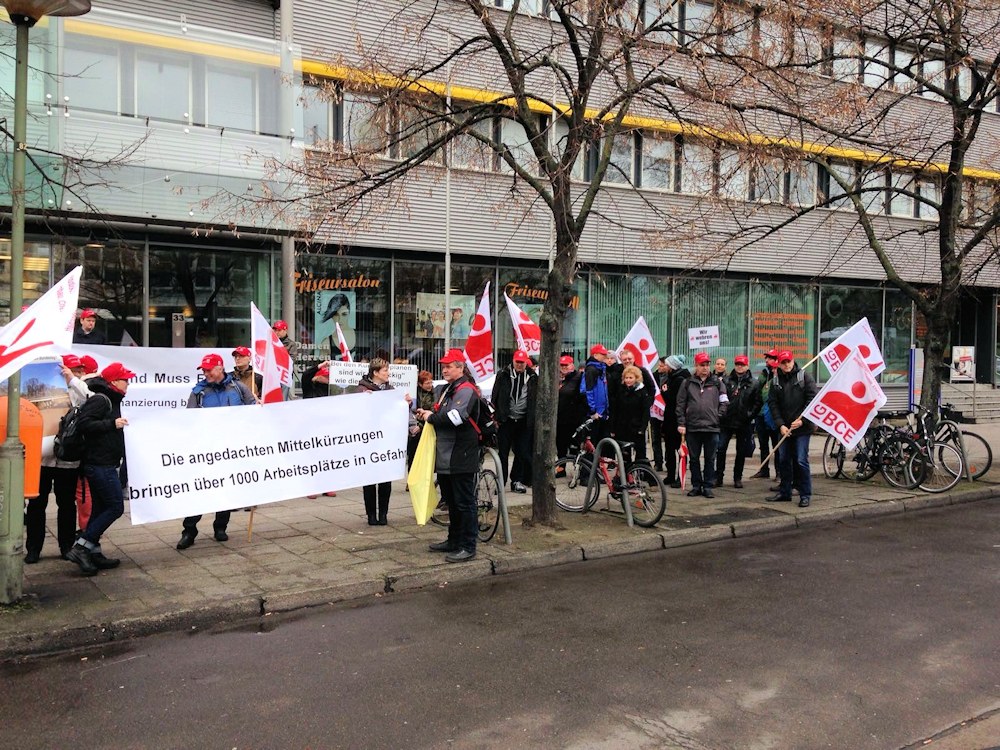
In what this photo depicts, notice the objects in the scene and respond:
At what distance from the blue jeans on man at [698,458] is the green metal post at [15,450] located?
26.1 ft

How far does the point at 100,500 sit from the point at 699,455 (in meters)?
7.36

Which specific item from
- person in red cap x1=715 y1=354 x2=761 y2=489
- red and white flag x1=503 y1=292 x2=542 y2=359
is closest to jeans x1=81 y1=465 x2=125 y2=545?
red and white flag x1=503 y1=292 x2=542 y2=359

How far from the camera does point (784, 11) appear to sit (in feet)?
31.7

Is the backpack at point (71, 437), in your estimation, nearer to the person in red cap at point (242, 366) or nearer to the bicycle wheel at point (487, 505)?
the person in red cap at point (242, 366)

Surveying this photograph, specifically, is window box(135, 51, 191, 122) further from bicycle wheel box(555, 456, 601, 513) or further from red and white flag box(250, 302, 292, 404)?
bicycle wheel box(555, 456, 601, 513)

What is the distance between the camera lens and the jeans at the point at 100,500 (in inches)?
289

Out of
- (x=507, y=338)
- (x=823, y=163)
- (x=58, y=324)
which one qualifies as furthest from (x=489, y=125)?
(x=58, y=324)

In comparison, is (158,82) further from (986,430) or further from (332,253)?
(986,430)

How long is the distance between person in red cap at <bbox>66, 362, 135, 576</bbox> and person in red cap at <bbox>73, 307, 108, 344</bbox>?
401cm

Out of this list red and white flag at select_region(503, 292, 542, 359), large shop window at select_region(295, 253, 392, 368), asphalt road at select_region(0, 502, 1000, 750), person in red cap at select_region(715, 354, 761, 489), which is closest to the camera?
asphalt road at select_region(0, 502, 1000, 750)

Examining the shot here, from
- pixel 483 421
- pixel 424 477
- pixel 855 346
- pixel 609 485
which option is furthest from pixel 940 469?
pixel 424 477

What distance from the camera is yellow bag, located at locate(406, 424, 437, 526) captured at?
27.0ft

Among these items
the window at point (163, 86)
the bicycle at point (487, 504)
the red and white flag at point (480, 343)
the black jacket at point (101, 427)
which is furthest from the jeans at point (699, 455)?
the window at point (163, 86)

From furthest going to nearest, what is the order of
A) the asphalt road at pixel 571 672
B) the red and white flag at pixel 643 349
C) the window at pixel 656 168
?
the window at pixel 656 168 → the red and white flag at pixel 643 349 → the asphalt road at pixel 571 672
